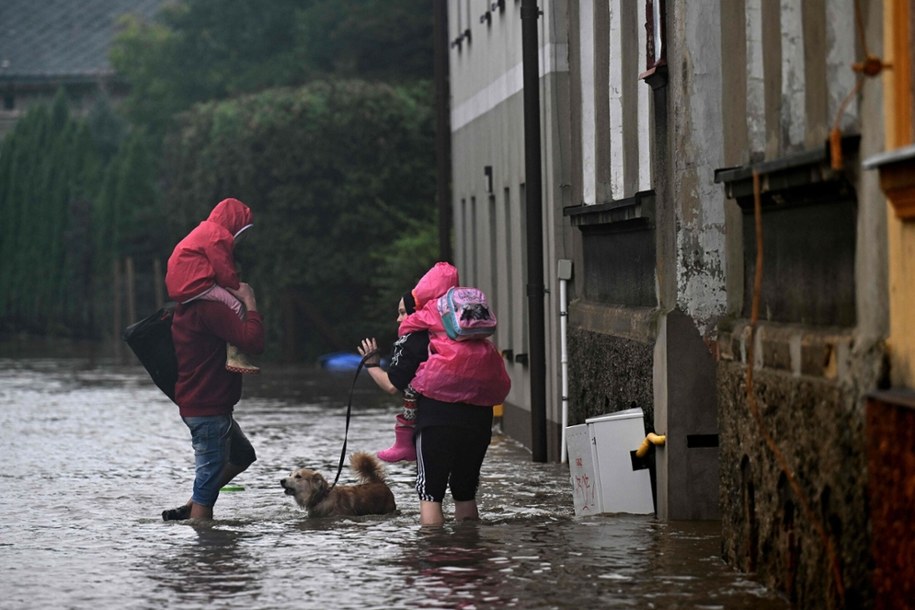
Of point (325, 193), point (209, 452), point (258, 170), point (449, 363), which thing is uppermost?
point (258, 170)

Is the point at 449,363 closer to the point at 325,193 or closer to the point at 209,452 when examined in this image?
the point at 209,452

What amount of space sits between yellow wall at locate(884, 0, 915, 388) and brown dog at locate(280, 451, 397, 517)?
6.08 meters

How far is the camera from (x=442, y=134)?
2758 centimetres

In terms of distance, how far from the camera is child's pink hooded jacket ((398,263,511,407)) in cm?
1194

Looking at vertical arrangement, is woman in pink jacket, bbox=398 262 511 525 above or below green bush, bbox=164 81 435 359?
below

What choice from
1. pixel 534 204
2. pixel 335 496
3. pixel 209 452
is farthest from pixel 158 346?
pixel 534 204

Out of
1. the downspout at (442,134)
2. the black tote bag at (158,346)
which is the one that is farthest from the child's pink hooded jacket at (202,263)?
the downspout at (442,134)

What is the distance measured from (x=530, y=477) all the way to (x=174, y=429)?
24.1 ft

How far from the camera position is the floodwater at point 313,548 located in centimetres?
962

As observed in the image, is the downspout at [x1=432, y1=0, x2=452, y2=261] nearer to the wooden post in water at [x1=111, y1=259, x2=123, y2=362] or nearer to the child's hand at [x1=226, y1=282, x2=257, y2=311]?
the child's hand at [x1=226, y1=282, x2=257, y2=311]

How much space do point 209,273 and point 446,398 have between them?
2.07 metres

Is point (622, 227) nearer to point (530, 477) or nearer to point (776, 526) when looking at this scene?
point (530, 477)

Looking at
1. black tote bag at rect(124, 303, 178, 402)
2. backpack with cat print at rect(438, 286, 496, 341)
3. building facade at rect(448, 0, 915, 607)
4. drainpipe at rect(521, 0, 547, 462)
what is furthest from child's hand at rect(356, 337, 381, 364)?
drainpipe at rect(521, 0, 547, 462)

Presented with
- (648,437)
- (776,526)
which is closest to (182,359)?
(648,437)
